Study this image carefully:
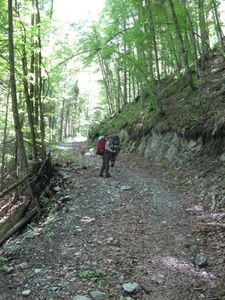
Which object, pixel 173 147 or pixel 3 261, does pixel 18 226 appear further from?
pixel 173 147

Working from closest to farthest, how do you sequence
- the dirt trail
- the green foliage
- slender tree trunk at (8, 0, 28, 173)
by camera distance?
1. the dirt trail
2. the green foliage
3. slender tree trunk at (8, 0, 28, 173)

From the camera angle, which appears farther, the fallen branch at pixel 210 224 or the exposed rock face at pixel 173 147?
the exposed rock face at pixel 173 147

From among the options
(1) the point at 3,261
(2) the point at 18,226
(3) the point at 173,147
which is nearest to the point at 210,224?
(1) the point at 3,261

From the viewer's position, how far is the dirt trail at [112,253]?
3.79 meters

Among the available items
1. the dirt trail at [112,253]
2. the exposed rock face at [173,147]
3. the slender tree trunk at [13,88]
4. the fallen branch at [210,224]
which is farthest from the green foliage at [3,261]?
the exposed rock face at [173,147]

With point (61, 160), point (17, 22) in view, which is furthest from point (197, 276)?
point (61, 160)

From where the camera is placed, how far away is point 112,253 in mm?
4773

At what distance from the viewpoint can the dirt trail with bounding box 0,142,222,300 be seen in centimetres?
379

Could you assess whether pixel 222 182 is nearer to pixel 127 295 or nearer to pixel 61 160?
pixel 127 295

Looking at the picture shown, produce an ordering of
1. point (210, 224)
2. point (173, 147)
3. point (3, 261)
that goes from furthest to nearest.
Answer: point (173, 147) < point (210, 224) < point (3, 261)

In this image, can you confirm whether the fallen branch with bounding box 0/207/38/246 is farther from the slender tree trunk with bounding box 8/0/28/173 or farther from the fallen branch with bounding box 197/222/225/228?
the fallen branch with bounding box 197/222/225/228

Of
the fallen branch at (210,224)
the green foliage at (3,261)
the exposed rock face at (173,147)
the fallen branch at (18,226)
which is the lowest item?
the fallen branch at (18,226)

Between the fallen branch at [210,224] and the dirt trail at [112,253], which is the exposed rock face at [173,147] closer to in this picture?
the dirt trail at [112,253]

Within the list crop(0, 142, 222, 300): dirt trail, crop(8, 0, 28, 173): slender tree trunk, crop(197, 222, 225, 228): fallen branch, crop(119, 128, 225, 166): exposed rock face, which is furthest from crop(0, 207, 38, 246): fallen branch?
crop(119, 128, 225, 166): exposed rock face
